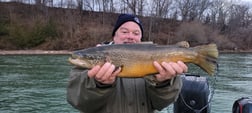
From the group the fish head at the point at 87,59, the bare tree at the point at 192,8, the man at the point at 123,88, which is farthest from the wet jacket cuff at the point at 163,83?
the bare tree at the point at 192,8

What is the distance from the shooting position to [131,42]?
127 inches

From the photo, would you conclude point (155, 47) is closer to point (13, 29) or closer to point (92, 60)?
point (92, 60)

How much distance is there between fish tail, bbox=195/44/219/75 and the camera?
3.06 meters

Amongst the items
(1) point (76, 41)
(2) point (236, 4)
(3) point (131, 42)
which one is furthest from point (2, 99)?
(2) point (236, 4)

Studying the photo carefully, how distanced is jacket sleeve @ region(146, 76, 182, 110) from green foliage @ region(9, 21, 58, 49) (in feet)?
147

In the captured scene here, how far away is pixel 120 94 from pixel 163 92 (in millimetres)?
353

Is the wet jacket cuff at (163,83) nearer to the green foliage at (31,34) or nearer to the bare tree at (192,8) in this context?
the green foliage at (31,34)

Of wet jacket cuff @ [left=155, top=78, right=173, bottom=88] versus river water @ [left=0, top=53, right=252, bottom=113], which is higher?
wet jacket cuff @ [left=155, top=78, right=173, bottom=88]

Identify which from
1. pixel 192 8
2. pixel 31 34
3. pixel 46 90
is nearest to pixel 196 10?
pixel 192 8

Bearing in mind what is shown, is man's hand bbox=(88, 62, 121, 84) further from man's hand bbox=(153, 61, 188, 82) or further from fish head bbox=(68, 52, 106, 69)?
man's hand bbox=(153, 61, 188, 82)

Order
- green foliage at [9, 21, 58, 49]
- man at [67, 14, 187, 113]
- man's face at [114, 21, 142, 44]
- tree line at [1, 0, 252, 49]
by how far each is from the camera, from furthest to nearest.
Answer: tree line at [1, 0, 252, 49]
green foliage at [9, 21, 58, 49]
man's face at [114, 21, 142, 44]
man at [67, 14, 187, 113]

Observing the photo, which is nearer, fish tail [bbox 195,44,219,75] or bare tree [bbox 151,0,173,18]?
fish tail [bbox 195,44,219,75]

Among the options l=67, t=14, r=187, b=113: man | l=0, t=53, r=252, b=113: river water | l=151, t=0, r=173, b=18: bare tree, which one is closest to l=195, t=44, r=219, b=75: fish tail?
l=67, t=14, r=187, b=113: man

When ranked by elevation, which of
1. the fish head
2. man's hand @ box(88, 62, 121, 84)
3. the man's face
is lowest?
man's hand @ box(88, 62, 121, 84)
